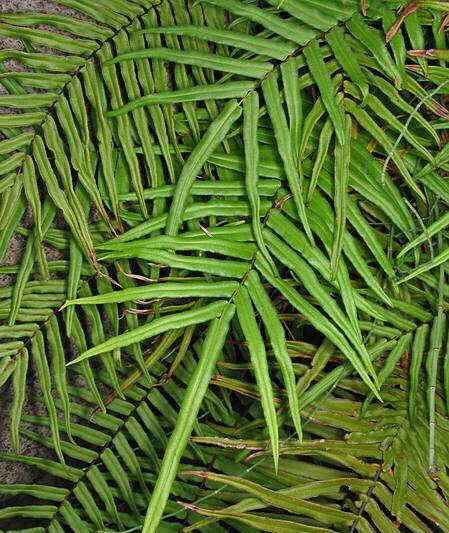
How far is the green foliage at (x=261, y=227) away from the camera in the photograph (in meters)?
0.71

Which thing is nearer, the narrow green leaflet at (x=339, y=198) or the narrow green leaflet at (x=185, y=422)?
the narrow green leaflet at (x=185, y=422)

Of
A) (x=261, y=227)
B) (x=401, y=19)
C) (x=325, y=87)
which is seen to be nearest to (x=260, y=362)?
(x=261, y=227)

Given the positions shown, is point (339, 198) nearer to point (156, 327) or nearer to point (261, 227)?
point (261, 227)

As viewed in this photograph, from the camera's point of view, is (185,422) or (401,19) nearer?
(185,422)

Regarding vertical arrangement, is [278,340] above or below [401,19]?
below

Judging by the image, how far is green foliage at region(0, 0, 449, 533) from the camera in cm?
71

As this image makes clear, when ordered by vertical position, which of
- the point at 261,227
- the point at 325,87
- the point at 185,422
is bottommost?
the point at 185,422

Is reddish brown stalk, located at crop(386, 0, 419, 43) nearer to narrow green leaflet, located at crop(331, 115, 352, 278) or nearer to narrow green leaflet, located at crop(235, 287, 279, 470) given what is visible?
narrow green leaflet, located at crop(331, 115, 352, 278)

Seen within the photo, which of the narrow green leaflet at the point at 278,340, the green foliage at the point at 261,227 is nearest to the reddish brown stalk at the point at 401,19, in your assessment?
the green foliage at the point at 261,227

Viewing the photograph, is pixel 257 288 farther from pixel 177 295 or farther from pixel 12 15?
pixel 12 15

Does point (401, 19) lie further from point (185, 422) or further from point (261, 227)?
point (185, 422)

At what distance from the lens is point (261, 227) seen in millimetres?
771

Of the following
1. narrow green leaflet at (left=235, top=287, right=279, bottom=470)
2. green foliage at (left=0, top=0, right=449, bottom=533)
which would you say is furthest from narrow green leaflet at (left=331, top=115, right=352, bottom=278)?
narrow green leaflet at (left=235, top=287, right=279, bottom=470)

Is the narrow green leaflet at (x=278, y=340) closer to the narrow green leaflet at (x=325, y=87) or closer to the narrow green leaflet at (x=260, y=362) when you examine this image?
the narrow green leaflet at (x=260, y=362)
